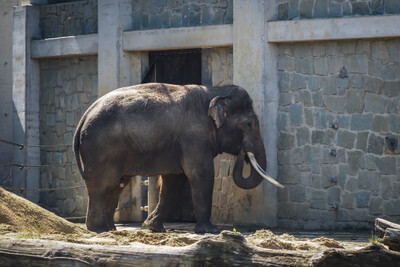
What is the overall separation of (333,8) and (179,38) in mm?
2651

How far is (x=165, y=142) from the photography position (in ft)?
43.7

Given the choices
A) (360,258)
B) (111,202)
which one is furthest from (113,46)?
(360,258)

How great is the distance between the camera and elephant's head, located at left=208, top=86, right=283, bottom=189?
44.6 ft

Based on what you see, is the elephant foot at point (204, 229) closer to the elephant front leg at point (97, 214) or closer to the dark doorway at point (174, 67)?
the elephant front leg at point (97, 214)

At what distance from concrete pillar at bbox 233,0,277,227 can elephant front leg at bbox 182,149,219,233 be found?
121 cm

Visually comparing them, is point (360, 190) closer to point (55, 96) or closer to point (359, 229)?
point (359, 229)

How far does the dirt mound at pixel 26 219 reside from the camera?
34.1 feet

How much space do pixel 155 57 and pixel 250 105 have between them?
298 centimetres

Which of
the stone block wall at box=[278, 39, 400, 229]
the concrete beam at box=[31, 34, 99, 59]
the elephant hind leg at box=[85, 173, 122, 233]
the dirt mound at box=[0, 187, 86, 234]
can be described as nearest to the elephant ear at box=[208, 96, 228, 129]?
the stone block wall at box=[278, 39, 400, 229]

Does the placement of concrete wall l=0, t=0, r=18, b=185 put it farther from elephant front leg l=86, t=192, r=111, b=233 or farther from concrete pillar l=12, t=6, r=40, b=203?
elephant front leg l=86, t=192, r=111, b=233

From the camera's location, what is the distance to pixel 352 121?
13742 millimetres

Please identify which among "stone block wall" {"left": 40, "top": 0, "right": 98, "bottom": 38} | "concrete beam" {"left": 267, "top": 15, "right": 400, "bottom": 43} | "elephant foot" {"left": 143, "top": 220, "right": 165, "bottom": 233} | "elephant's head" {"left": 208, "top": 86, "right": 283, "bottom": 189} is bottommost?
"elephant foot" {"left": 143, "top": 220, "right": 165, "bottom": 233}

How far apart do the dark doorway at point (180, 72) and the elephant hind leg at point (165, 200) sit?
1682 millimetres

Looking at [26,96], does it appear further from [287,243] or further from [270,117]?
[287,243]
